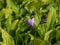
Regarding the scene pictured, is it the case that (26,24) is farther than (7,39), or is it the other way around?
(26,24)

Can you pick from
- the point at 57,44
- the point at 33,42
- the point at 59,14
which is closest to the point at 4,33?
the point at 33,42

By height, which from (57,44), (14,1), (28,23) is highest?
(14,1)

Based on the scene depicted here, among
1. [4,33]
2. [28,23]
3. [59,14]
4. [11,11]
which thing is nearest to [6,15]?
[11,11]

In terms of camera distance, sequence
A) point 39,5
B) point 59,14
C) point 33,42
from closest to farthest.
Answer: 1. point 33,42
2. point 59,14
3. point 39,5

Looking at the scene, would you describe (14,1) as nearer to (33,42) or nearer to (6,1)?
(6,1)

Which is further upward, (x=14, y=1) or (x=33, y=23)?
(x=14, y=1)

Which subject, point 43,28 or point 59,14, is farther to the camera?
point 59,14

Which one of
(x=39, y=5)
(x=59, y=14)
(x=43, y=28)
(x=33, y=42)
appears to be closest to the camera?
(x=33, y=42)

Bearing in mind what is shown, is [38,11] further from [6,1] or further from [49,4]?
[6,1]
